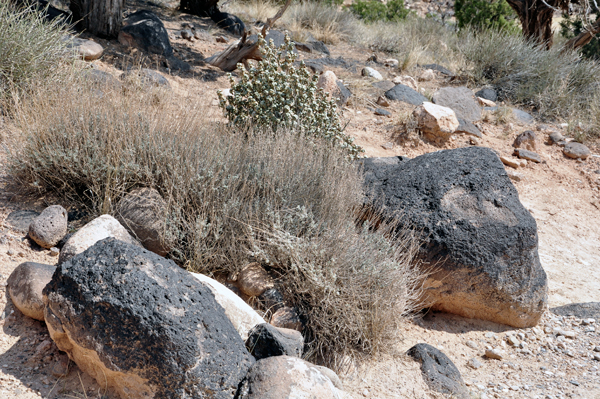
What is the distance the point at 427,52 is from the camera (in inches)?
400

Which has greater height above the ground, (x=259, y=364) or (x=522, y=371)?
(x=259, y=364)

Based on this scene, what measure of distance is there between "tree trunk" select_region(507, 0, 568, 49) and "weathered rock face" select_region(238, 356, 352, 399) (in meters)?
9.32

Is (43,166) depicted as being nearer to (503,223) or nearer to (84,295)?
(84,295)

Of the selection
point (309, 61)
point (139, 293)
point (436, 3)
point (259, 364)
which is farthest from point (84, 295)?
point (436, 3)

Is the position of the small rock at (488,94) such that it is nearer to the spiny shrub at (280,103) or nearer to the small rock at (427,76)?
the small rock at (427,76)

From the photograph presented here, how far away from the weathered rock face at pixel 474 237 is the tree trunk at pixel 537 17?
714 centimetres

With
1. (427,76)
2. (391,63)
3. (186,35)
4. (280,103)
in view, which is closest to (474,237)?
(280,103)

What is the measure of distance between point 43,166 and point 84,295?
5.87 ft

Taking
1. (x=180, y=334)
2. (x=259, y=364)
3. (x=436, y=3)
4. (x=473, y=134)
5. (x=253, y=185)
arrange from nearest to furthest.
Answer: (x=180, y=334) < (x=259, y=364) < (x=253, y=185) < (x=473, y=134) < (x=436, y=3)

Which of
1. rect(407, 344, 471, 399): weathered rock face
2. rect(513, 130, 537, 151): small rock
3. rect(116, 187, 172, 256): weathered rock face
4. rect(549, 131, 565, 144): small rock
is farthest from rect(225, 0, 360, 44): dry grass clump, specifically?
rect(407, 344, 471, 399): weathered rock face

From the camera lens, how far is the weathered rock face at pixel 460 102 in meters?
7.37

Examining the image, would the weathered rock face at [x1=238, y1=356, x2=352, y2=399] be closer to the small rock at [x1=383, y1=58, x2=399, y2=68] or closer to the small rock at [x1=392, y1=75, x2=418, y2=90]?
the small rock at [x1=392, y1=75, x2=418, y2=90]

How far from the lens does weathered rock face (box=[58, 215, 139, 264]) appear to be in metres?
2.82

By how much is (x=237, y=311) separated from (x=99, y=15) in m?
5.73
